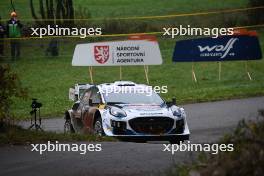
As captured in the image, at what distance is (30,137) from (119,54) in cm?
1239

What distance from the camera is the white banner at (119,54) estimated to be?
81.9 feet

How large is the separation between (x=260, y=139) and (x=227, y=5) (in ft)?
116

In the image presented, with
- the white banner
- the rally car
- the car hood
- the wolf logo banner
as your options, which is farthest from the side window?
the wolf logo banner

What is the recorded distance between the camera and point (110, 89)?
16.5 metres

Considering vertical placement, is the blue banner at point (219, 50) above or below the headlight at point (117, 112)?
above

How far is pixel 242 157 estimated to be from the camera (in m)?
6.21

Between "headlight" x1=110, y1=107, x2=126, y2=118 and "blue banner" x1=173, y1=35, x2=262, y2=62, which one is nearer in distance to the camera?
Result: "headlight" x1=110, y1=107, x2=126, y2=118

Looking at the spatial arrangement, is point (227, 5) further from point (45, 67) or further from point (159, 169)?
point (159, 169)

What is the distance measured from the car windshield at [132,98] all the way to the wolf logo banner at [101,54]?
911cm

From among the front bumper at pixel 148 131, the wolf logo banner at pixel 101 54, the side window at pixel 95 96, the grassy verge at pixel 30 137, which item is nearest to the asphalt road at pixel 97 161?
the grassy verge at pixel 30 137

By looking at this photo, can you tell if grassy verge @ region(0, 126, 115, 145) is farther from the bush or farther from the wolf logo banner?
the wolf logo banner

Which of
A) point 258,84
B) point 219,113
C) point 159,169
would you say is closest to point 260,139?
point 159,169

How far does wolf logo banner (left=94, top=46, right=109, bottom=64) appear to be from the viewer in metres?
25.2

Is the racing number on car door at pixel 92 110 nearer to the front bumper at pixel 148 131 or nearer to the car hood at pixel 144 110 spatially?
the car hood at pixel 144 110
